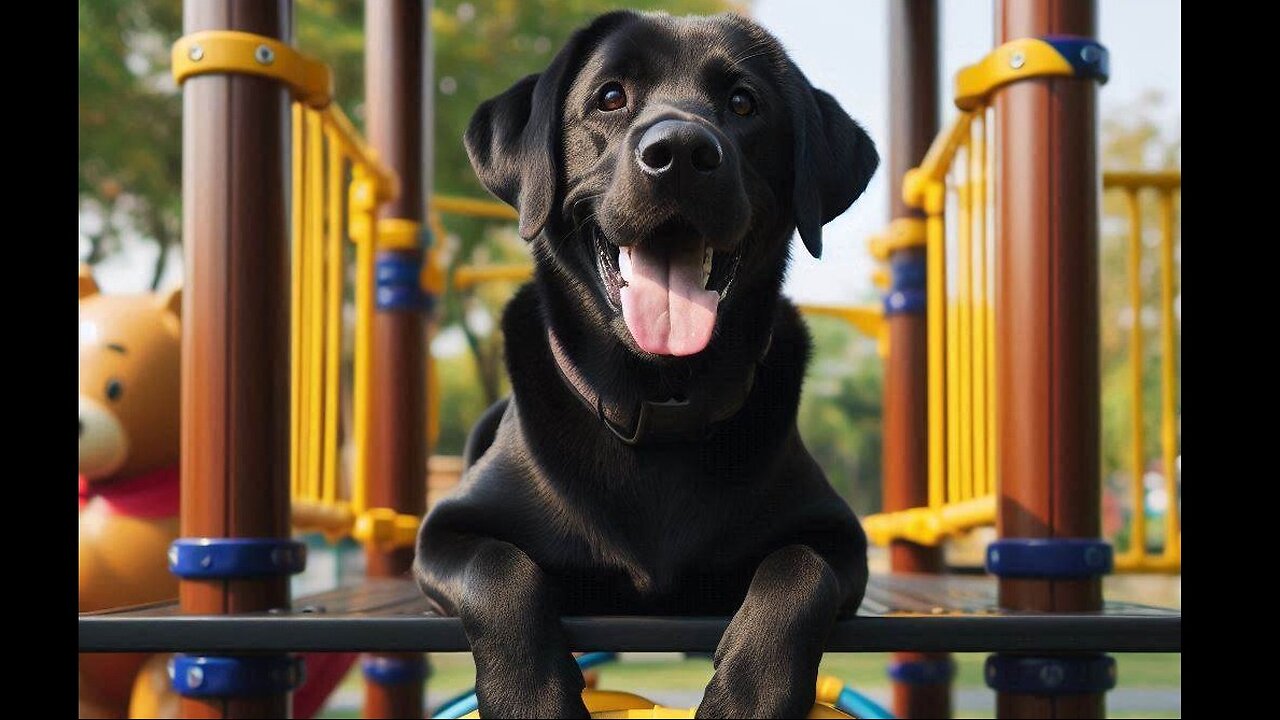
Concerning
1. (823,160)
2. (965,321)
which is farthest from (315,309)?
(965,321)

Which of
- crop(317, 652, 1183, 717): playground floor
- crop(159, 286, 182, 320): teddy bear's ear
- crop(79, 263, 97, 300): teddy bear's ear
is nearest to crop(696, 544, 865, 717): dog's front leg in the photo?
crop(159, 286, 182, 320): teddy bear's ear

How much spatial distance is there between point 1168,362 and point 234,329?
292 cm

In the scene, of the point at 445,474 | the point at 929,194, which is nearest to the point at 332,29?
the point at 445,474

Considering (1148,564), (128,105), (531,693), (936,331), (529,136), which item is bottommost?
(1148,564)

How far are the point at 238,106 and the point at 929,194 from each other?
7.46 feet

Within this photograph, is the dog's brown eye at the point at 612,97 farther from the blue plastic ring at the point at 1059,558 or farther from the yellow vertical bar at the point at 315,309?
the yellow vertical bar at the point at 315,309

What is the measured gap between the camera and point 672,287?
82.1 inches

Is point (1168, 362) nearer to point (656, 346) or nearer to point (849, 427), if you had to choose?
point (656, 346)

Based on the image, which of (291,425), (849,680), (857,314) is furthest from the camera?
(849,680)

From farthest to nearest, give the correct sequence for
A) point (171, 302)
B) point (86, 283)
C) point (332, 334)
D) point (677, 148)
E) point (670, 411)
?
point (86, 283)
point (171, 302)
point (332, 334)
point (670, 411)
point (677, 148)

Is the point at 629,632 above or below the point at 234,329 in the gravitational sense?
below

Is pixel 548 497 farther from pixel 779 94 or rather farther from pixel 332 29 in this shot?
pixel 332 29

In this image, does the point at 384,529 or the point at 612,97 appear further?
the point at 384,529

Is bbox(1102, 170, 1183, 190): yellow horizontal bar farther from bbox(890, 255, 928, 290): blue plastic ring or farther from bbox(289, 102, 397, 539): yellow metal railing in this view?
bbox(289, 102, 397, 539): yellow metal railing
